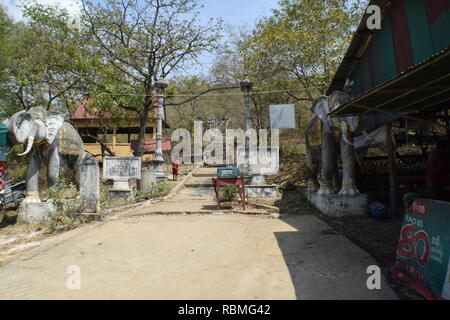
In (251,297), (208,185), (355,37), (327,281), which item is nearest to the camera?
(251,297)

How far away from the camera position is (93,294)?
316 centimetres

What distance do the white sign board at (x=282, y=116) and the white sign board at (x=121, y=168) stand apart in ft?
18.0

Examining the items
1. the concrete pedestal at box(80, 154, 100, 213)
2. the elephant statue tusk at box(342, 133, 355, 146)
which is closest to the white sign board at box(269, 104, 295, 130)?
the elephant statue tusk at box(342, 133, 355, 146)

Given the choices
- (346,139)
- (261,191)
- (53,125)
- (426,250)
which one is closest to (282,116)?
(261,191)

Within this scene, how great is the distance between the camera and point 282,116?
38.7 feet

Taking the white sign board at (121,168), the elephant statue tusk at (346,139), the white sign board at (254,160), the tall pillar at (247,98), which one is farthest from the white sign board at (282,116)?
the white sign board at (121,168)

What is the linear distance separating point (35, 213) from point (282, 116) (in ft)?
29.2

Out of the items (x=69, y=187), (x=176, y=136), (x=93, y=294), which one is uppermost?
(x=176, y=136)

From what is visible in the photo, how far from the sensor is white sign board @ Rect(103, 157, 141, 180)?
401 inches

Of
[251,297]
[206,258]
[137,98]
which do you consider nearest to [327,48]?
[137,98]

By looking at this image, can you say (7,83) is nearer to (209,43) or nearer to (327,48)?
(209,43)

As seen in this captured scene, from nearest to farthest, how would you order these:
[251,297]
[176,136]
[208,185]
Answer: [251,297], [208,185], [176,136]

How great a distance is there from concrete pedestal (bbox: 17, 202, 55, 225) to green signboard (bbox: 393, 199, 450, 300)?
24.5 feet
